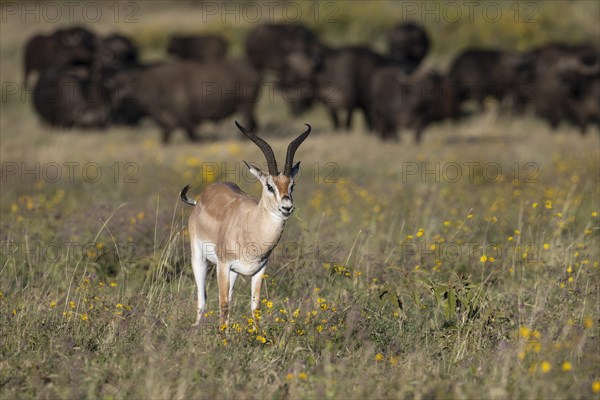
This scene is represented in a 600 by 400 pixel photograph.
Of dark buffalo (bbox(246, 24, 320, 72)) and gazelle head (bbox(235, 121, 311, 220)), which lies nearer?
gazelle head (bbox(235, 121, 311, 220))

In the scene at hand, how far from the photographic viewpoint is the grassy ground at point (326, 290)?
5562 millimetres

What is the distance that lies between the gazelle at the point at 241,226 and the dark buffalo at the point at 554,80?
50.5ft

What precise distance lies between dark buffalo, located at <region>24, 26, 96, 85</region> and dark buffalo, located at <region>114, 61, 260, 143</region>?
4.58 metres

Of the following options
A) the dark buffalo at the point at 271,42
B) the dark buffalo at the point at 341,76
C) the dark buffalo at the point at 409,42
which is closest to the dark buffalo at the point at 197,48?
the dark buffalo at the point at 271,42

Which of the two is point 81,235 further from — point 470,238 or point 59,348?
point 470,238

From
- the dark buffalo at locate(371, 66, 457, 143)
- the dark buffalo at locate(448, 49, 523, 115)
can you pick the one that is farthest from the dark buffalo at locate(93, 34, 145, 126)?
the dark buffalo at locate(448, 49, 523, 115)

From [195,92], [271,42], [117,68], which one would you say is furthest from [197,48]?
[195,92]

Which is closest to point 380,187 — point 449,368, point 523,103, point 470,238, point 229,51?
point 470,238

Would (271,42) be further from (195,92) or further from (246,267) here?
(246,267)

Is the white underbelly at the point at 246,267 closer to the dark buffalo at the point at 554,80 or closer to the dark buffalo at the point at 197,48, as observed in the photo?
the dark buffalo at the point at 554,80

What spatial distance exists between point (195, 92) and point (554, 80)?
8606mm

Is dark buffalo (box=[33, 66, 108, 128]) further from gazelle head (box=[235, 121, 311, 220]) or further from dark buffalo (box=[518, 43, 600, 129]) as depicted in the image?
gazelle head (box=[235, 121, 311, 220])

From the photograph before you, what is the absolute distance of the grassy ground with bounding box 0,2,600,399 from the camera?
556 cm

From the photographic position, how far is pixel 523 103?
78.5ft
